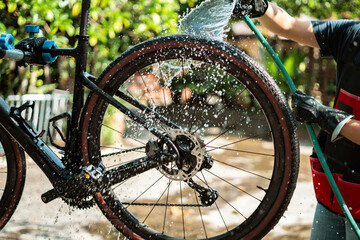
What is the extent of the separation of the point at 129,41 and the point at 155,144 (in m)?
3.47

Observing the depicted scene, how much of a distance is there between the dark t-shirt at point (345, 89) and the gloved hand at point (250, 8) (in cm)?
35

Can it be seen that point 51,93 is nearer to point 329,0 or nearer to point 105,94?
point 105,94

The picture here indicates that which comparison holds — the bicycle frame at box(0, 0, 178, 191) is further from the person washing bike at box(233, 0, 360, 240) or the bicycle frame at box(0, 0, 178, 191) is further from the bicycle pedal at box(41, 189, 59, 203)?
the person washing bike at box(233, 0, 360, 240)

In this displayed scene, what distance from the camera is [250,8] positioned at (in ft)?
7.27

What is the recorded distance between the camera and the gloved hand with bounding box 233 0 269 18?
2.17 m

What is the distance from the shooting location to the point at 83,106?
7.57 feet

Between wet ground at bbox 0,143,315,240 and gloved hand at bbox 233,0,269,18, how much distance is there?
121cm

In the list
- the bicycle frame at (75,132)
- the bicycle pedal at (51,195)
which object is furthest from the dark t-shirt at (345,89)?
the bicycle pedal at (51,195)

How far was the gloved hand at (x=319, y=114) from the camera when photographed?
6.24 ft

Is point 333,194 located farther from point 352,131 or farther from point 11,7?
point 11,7

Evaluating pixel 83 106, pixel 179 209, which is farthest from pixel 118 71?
pixel 179 209

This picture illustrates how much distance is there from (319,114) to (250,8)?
0.62 meters

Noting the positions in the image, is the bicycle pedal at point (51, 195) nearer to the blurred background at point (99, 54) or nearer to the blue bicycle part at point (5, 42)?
the blurred background at point (99, 54)

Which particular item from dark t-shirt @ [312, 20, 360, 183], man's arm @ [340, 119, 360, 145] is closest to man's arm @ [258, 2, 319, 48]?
dark t-shirt @ [312, 20, 360, 183]
